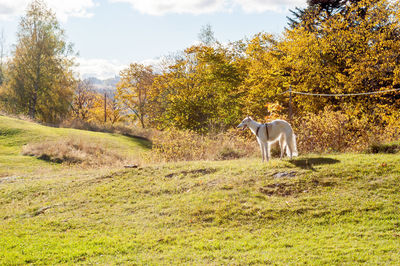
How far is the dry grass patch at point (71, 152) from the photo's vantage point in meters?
20.3

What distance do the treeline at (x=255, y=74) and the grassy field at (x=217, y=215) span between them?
6.70 m

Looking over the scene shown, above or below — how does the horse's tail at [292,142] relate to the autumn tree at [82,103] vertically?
below

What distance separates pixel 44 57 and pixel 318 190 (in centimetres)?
3875

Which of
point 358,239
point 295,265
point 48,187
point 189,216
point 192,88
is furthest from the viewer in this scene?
point 192,88

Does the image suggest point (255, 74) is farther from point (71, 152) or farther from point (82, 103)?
point (82, 103)

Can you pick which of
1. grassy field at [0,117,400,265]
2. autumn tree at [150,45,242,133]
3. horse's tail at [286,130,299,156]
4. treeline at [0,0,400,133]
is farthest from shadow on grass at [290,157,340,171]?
autumn tree at [150,45,242,133]

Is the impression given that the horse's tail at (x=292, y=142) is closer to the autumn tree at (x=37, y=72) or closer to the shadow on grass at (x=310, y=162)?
the shadow on grass at (x=310, y=162)

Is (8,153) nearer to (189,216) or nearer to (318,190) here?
(189,216)

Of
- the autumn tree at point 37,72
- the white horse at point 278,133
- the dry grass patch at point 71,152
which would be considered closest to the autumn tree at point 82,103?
the autumn tree at point 37,72

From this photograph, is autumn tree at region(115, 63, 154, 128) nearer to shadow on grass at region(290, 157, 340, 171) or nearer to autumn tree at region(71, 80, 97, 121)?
autumn tree at region(71, 80, 97, 121)

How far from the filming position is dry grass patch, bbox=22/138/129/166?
798 inches

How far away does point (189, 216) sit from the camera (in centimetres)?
789

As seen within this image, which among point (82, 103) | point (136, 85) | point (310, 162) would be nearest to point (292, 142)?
point (310, 162)

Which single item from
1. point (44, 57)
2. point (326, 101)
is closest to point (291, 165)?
point (326, 101)
